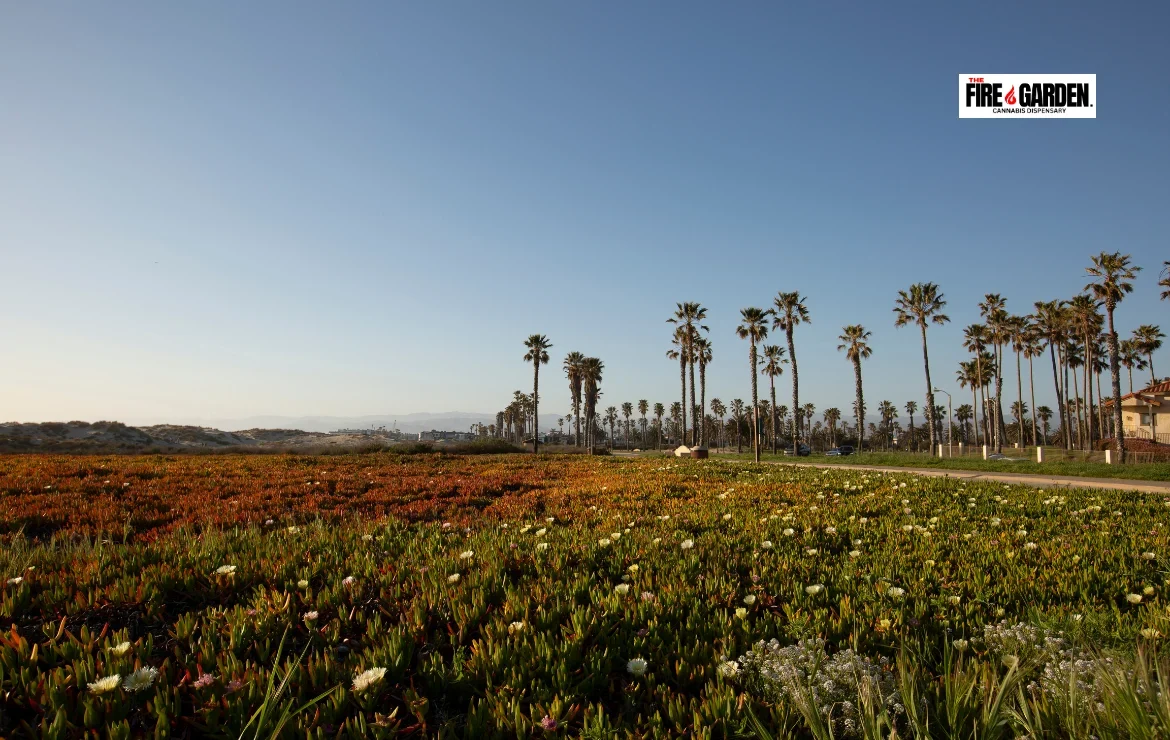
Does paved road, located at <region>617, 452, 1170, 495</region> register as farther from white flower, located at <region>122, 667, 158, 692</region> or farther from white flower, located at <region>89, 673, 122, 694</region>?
white flower, located at <region>89, 673, 122, 694</region>

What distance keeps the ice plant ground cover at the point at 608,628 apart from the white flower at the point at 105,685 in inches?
0.5

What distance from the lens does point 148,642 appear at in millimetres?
3043

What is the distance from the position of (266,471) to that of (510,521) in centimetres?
1202

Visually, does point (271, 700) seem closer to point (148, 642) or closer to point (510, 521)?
point (148, 642)

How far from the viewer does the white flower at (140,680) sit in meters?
2.59

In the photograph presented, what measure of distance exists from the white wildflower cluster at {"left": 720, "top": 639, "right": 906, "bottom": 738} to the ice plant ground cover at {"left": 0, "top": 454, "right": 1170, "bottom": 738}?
15 mm

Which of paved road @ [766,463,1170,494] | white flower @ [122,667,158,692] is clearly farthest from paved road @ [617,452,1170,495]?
white flower @ [122,667,158,692]

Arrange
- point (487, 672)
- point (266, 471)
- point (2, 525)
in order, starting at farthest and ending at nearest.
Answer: point (266, 471), point (2, 525), point (487, 672)

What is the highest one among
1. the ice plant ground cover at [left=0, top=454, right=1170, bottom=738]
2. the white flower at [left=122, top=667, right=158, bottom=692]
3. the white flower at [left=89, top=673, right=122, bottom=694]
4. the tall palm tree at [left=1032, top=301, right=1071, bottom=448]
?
the tall palm tree at [left=1032, top=301, right=1071, bottom=448]

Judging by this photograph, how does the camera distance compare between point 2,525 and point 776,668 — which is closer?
point 776,668

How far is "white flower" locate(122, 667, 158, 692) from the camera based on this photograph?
8.49 feet

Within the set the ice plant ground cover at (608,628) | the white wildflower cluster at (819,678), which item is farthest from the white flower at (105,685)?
the white wildflower cluster at (819,678)

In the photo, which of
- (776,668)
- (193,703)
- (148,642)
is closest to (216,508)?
(148,642)

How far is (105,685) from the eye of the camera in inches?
98.9
